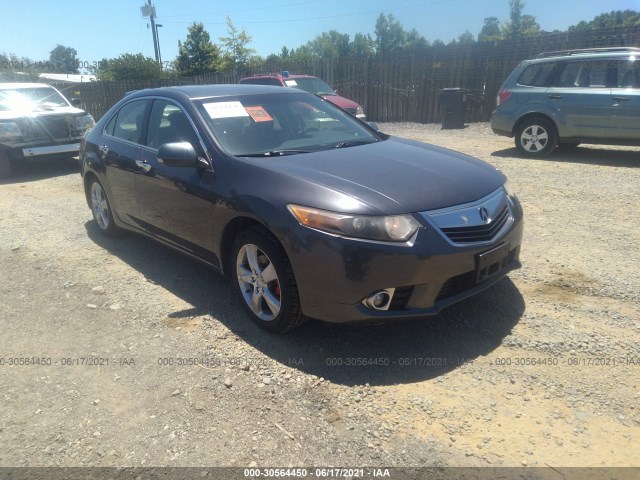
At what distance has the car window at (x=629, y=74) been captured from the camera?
27.3 feet

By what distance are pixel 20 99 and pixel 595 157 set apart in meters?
11.0

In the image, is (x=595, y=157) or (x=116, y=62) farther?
(x=116, y=62)

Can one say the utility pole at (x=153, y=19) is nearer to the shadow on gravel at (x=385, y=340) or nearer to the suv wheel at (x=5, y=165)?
the suv wheel at (x=5, y=165)

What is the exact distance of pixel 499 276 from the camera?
333 cm

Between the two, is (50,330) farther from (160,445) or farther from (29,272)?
(160,445)

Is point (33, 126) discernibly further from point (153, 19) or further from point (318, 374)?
point (153, 19)

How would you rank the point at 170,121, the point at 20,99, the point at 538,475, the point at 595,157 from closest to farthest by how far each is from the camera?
the point at 538,475 → the point at 170,121 → the point at 595,157 → the point at 20,99

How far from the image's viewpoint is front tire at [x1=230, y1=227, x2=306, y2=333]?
3.15 metres

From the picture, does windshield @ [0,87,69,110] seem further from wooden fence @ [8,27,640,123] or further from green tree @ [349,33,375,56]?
green tree @ [349,33,375,56]

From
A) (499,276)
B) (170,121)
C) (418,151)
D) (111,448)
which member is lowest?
(111,448)

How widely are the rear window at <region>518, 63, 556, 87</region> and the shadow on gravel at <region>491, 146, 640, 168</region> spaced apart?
131 cm

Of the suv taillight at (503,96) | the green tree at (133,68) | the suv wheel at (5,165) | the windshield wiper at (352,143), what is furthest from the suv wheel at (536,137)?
the green tree at (133,68)

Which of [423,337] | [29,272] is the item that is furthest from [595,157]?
[29,272]

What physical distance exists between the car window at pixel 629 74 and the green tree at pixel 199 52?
30.1 metres
